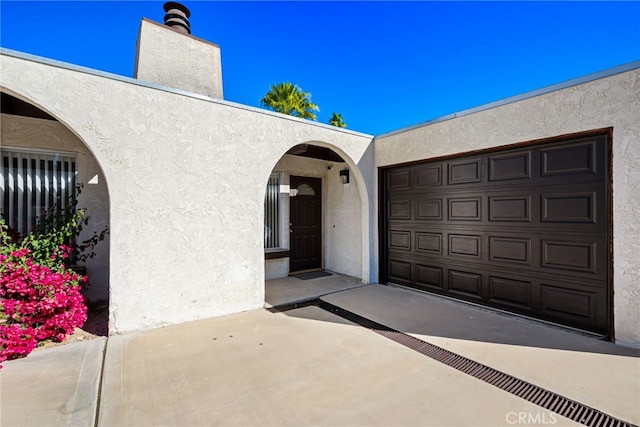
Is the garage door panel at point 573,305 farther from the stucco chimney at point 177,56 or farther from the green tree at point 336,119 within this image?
the green tree at point 336,119

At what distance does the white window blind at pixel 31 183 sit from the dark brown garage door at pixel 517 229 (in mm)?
6928

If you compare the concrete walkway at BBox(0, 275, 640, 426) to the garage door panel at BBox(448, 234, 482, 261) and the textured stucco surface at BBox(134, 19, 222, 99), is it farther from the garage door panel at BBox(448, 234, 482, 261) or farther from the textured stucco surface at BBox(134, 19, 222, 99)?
the textured stucco surface at BBox(134, 19, 222, 99)

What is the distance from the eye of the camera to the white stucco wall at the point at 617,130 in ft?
11.6

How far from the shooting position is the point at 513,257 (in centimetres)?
478

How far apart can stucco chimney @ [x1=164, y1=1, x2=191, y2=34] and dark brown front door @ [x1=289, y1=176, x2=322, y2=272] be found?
14.9ft

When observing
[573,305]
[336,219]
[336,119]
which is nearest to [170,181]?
[336,219]

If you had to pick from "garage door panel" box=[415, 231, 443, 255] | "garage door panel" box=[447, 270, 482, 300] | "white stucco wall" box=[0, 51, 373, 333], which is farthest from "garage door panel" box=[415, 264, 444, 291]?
"white stucco wall" box=[0, 51, 373, 333]

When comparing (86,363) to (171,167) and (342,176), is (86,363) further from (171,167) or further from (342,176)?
(342,176)

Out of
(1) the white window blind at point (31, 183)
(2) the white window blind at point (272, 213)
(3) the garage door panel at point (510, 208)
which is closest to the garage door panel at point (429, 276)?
(3) the garage door panel at point (510, 208)

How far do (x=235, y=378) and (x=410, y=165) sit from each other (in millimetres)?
5428

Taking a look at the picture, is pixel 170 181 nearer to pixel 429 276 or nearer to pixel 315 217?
pixel 315 217

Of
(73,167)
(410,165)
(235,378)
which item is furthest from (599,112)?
(73,167)

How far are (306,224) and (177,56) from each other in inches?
208

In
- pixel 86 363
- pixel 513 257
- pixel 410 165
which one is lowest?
pixel 86 363
